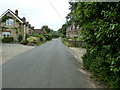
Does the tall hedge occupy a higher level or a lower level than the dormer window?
lower

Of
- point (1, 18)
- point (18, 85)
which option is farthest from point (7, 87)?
point (1, 18)

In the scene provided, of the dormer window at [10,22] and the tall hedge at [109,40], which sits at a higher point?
the dormer window at [10,22]

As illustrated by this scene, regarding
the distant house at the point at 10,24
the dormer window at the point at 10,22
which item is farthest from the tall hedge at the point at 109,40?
the dormer window at the point at 10,22

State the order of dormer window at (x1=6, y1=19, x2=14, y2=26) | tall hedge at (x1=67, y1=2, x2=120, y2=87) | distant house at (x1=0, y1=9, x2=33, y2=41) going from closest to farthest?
tall hedge at (x1=67, y1=2, x2=120, y2=87) → distant house at (x1=0, y1=9, x2=33, y2=41) → dormer window at (x1=6, y1=19, x2=14, y2=26)

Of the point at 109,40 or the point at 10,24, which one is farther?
the point at 10,24

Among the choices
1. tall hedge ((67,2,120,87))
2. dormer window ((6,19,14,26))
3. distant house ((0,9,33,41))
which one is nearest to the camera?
tall hedge ((67,2,120,87))

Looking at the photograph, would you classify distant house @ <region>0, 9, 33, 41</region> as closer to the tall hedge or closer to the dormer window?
the dormer window

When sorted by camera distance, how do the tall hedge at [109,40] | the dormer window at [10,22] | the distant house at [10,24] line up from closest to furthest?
the tall hedge at [109,40] < the distant house at [10,24] < the dormer window at [10,22]

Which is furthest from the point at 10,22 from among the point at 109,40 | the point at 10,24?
the point at 109,40

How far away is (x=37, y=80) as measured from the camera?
156 inches

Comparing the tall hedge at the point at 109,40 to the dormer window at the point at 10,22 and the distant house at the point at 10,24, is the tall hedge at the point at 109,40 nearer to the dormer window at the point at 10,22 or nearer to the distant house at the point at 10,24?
the distant house at the point at 10,24

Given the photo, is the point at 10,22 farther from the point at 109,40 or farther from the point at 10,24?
the point at 109,40

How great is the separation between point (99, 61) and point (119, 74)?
2.76 ft

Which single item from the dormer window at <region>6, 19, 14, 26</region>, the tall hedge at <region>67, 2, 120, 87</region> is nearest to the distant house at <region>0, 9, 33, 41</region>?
the dormer window at <region>6, 19, 14, 26</region>
